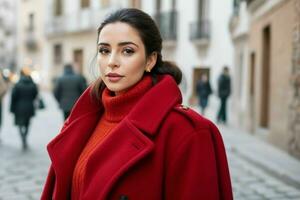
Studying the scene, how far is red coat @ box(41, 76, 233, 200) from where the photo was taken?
1.97 metres

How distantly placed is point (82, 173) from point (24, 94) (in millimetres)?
8451

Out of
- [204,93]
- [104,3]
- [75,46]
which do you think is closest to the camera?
[204,93]

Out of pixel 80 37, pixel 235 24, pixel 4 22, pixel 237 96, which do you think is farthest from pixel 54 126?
pixel 4 22

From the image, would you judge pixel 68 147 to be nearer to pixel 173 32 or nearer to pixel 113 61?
pixel 113 61

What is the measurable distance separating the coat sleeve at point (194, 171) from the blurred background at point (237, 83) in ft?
2.61

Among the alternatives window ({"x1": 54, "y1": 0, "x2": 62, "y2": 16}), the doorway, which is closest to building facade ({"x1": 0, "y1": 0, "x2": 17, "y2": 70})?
window ({"x1": 54, "y1": 0, "x2": 62, "y2": 16})

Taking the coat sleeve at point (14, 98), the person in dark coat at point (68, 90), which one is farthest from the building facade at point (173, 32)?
the coat sleeve at point (14, 98)

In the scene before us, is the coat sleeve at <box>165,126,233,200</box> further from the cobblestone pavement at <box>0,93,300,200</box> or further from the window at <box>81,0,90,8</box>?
the window at <box>81,0,90,8</box>

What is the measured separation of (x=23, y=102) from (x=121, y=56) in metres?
8.63

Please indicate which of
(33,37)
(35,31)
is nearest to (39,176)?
(33,37)

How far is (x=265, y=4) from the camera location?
41.7 feet

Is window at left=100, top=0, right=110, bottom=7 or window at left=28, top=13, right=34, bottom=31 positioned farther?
window at left=28, top=13, right=34, bottom=31

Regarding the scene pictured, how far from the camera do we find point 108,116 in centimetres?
227

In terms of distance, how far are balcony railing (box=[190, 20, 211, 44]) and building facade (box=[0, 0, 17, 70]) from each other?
1448 inches
